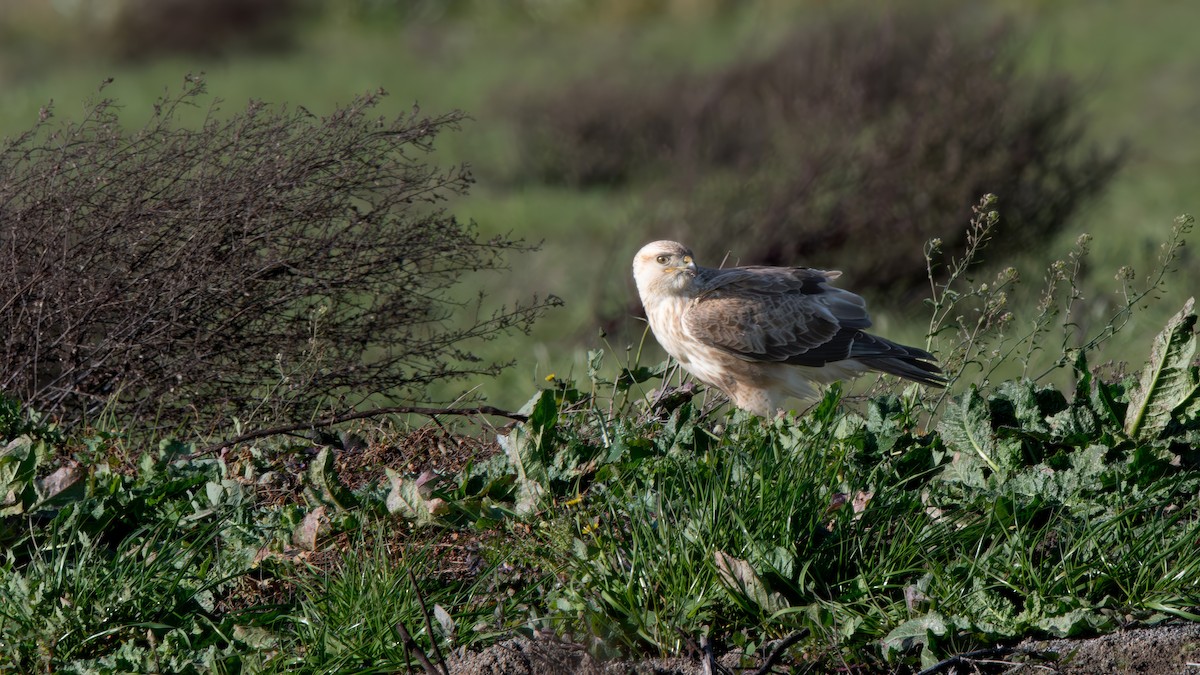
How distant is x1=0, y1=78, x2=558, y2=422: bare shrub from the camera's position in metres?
4.71

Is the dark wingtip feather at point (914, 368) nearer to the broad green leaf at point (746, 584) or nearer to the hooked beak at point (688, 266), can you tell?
the hooked beak at point (688, 266)

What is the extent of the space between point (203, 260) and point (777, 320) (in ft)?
6.67

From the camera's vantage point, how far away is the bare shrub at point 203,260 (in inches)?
185

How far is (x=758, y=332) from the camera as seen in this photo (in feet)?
17.6

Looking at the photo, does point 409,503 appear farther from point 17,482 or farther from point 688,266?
point 688,266

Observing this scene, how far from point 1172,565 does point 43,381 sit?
11.8 feet

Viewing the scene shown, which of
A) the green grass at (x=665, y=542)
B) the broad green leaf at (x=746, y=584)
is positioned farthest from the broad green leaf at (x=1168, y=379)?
the broad green leaf at (x=746, y=584)

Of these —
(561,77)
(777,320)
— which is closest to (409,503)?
(777,320)

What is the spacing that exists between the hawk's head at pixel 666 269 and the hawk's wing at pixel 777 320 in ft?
0.31

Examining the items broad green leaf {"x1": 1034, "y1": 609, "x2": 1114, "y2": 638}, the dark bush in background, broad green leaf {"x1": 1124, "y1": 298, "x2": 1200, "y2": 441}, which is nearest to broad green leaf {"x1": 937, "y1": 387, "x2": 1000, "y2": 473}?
broad green leaf {"x1": 1124, "y1": 298, "x2": 1200, "y2": 441}

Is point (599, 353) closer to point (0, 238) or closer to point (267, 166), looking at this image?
point (267, 166)

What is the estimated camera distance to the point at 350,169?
4.86m

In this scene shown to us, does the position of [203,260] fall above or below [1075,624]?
above

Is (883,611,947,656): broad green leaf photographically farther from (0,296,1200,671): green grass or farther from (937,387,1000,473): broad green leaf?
(937,387,1000,473): broad green leaf
